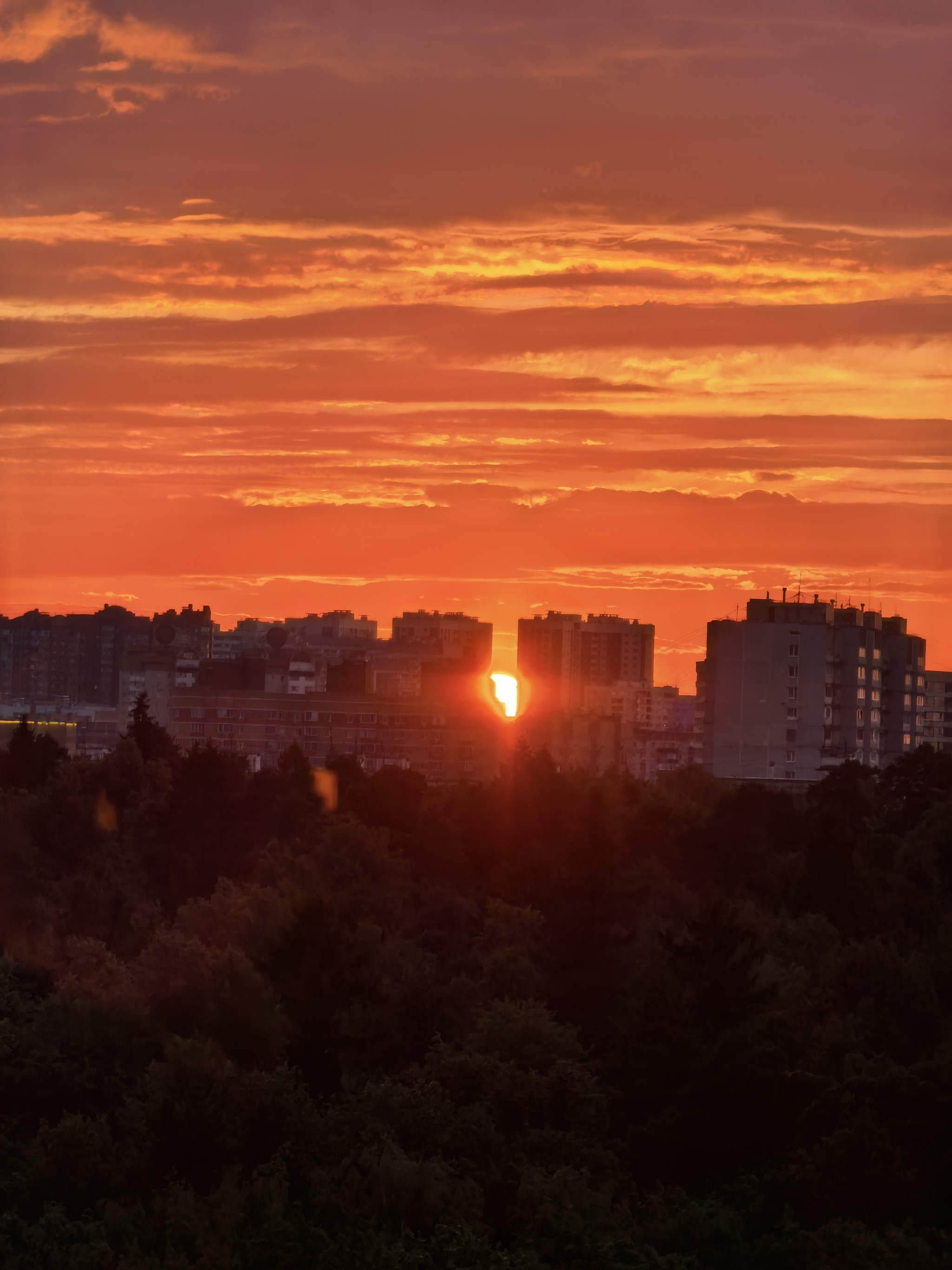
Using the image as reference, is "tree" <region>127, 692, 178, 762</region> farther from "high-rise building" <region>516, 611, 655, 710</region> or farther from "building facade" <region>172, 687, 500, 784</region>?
"high-rise building" <region>516, 611, 655, 710</region>

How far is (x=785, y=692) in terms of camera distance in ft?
183

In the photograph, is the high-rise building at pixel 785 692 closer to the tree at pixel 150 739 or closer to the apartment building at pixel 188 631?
the tree at pixel 150 739

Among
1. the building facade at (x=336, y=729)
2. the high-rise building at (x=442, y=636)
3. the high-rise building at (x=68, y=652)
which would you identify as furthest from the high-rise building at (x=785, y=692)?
the high-rise building at (x=68, y=652)

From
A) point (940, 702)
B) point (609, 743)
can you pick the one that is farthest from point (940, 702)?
point (609, 743)

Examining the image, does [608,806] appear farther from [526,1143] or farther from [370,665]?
[370,665]

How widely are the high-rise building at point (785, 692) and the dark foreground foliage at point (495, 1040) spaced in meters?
22.2

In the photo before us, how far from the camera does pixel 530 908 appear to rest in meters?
27.3

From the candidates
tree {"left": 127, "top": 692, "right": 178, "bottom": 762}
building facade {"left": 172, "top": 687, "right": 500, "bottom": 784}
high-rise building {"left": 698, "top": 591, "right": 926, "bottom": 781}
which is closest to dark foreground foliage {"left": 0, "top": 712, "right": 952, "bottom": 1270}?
tree {"left": 127, "top": 692, "right": 178, "bottom": 762}

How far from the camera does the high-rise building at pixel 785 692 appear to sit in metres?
55.6

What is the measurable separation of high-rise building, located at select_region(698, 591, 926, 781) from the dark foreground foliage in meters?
22.2

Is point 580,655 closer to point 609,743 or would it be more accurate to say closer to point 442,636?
point 442,636

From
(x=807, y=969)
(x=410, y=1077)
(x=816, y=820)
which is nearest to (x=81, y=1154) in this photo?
(x=410, y=1077)

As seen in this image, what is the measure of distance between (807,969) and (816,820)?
22.4 ft

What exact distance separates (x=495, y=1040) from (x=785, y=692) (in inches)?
1459
